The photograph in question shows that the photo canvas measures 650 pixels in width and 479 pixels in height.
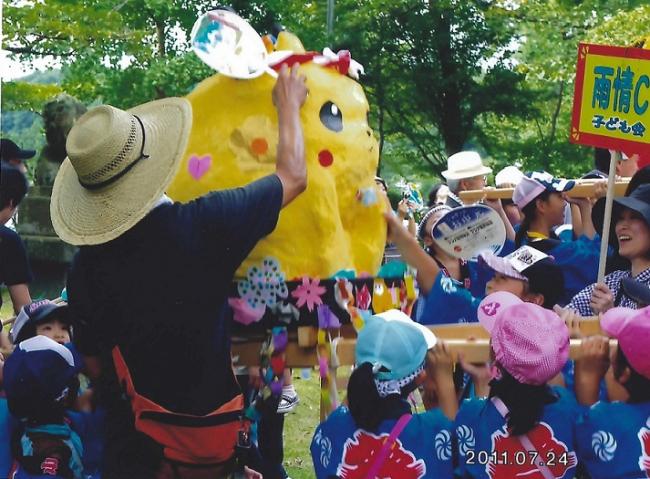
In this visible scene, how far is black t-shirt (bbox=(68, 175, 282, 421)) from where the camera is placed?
8.90 ft

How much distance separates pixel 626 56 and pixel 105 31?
9545mm

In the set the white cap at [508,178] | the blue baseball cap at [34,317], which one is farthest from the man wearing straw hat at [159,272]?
the white cap at [508,178]

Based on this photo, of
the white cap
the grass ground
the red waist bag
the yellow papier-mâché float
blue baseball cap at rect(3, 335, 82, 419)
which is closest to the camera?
the red waist bag

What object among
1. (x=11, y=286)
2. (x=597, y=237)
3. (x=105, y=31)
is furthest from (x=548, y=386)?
(x=105, y=31)

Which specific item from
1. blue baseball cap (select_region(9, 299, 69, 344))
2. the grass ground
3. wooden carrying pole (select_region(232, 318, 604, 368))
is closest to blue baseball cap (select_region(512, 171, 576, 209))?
the grass ground

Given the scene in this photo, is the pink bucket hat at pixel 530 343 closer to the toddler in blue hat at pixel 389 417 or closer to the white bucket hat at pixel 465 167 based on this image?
the toddler in blue hat at pixel 389 417

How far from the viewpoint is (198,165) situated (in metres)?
3.31

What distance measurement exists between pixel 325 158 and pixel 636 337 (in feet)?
4.18

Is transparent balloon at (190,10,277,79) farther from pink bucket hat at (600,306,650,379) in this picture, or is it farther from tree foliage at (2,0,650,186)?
tree foliage at (2,0,650,186)

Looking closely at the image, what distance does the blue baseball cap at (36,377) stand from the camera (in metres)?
3.15

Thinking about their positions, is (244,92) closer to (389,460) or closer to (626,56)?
(389,460)

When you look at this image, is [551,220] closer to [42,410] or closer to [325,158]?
[325,158]

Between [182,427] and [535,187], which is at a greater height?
[182,427]

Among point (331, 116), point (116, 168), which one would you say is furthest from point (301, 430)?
point (116, 168)
